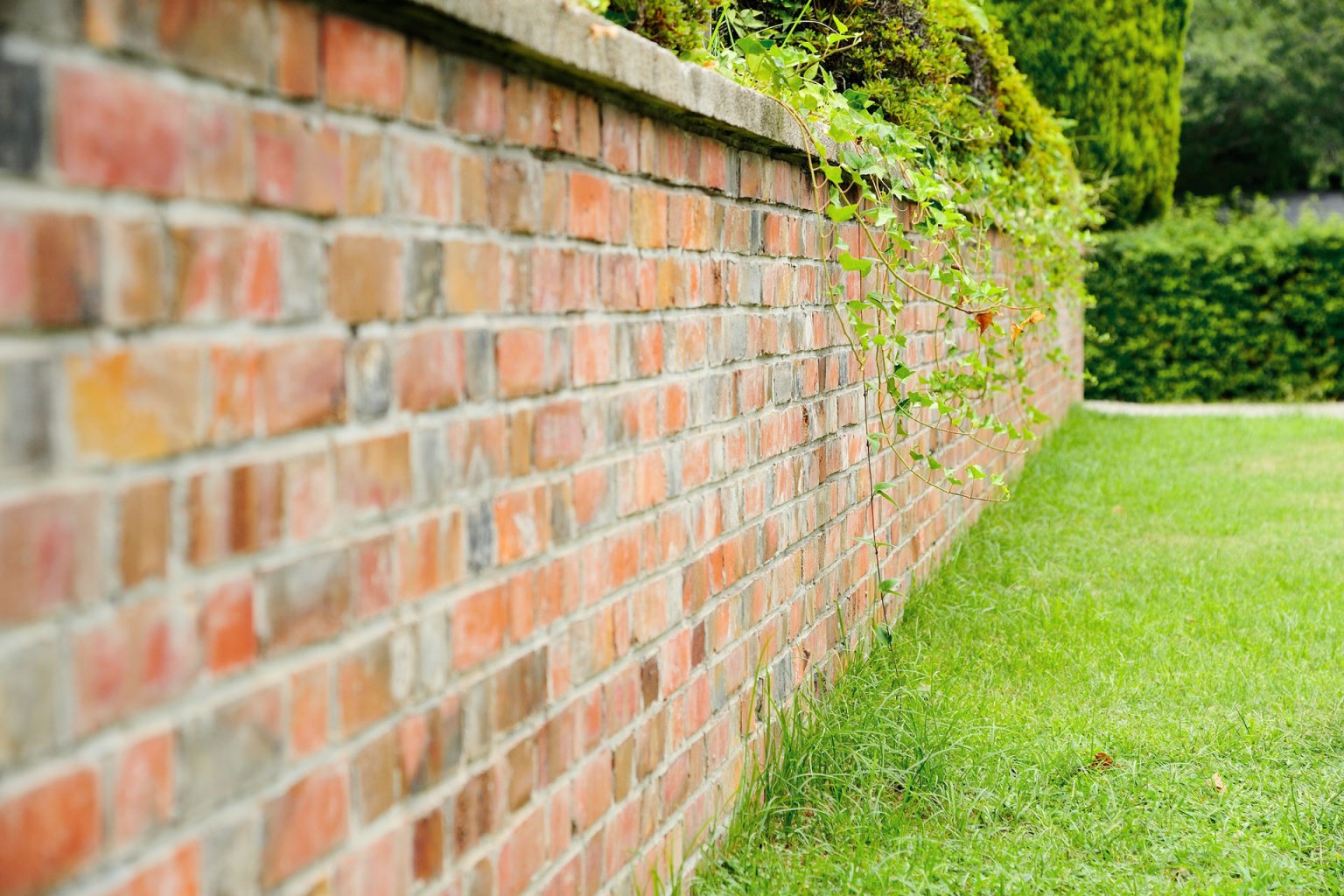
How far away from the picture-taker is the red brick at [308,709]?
133 cm

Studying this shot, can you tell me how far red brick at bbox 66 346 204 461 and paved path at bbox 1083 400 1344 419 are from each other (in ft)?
40.5

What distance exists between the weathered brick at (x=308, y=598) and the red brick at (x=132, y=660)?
0.13 metres

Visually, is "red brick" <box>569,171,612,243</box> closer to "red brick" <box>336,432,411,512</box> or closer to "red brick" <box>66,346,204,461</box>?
"red brick" <box>336,432,411,512</box>

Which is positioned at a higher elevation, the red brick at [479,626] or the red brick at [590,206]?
the red brick at [590,206]

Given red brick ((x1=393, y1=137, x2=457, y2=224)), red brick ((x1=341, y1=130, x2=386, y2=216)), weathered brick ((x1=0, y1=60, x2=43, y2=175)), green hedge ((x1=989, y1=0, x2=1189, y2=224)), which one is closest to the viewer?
weathered brick ((x1=0, y1=60, x2=43, y2=175))

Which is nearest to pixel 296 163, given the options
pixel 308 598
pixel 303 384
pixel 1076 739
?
pixel 303 384

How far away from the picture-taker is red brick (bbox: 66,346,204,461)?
1056 mm

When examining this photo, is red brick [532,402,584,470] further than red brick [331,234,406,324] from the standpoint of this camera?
Yes

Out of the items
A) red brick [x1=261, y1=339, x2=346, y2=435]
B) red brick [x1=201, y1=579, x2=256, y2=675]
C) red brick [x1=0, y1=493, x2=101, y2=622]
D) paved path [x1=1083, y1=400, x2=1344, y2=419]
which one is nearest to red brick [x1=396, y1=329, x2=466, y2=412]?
red brick [x1=261, y1=339, x2=346, y2=435]

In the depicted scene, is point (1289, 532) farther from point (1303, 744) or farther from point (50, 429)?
point (50, 429)

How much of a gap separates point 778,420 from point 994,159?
134 inches

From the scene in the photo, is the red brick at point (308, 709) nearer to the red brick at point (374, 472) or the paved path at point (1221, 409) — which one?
the red brick at point (374, 472)

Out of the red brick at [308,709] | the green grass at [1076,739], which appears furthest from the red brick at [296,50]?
the green grass at [1076,739]

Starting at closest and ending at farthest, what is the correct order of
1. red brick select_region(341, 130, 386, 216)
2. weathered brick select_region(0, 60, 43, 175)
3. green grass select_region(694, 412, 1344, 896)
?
weathered brick select_region(0, 60, 43, 175) < red brick select_region(341, 130, 386, 216) < green grass select_region(694, 412, 1344, 896)
